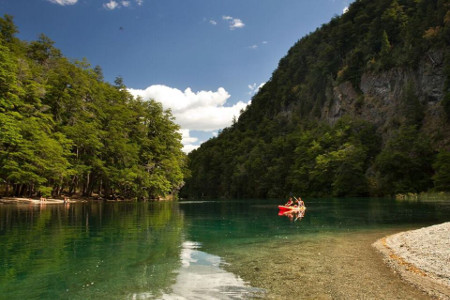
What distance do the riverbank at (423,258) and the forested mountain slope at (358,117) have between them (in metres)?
47.9

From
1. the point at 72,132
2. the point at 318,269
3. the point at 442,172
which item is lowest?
the point at 318,269

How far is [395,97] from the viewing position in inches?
3282

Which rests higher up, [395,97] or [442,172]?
[395,97]

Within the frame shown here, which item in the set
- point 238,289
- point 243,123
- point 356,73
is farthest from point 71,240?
point 243,123

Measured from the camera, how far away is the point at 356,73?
322ft

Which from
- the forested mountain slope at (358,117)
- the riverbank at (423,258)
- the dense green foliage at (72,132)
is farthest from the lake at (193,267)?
the forested mountain slope at (358,117)

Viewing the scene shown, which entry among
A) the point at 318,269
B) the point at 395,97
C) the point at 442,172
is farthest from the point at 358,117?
the point at 318,269

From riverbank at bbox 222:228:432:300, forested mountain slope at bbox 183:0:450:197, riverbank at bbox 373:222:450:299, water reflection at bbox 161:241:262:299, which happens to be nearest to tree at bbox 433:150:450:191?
forested mountain slope at bbox 183:0:450:197

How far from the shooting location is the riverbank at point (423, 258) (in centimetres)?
895

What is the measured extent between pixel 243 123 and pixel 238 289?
5972 inches

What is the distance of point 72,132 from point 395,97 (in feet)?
249

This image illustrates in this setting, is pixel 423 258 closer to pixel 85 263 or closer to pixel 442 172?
pixel 85 263

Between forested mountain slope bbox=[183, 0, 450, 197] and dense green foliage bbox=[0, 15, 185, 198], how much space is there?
123 ft

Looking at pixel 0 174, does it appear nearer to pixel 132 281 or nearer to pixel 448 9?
pixel 132 281
